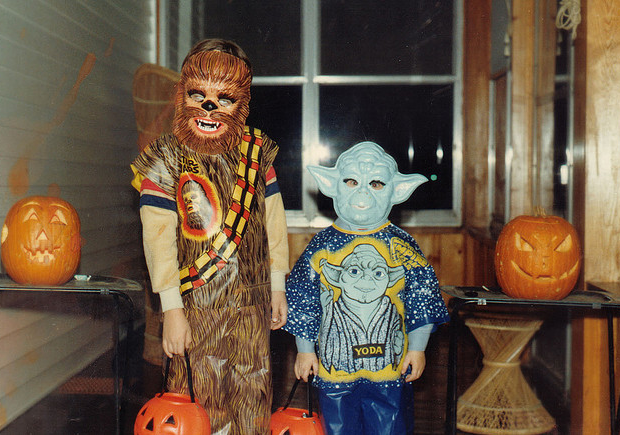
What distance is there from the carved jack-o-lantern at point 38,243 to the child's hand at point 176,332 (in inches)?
21.0

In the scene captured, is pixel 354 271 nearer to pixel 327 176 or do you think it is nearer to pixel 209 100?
pixel 327 176

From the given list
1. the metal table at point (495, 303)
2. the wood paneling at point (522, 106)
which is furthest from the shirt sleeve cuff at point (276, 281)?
the wood paneling at point (522, 106)

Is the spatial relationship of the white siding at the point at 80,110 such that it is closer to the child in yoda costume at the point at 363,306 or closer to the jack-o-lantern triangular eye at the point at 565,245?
the child in yoda costume at the point at 363,306

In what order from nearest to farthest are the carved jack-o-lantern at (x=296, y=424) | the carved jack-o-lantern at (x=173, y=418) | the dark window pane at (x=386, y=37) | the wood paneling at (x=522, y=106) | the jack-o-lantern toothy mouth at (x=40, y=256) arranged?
the carved jack-o-lantern at (x=173, y=418)
the carved jack-o-lantern at (x=296, y=424)
the jack-o-lantern toothy mouth at (x=40, y=256)
the wood paneling at (x=522, y=106)
the dark window pane at (x=386, y=37)

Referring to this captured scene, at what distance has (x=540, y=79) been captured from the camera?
3.61 meters

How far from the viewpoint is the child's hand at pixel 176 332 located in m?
2.05

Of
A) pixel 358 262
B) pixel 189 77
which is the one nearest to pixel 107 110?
pixel 189 77

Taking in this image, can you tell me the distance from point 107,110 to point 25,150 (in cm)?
54

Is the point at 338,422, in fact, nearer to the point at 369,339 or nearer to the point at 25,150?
the point at 369,339

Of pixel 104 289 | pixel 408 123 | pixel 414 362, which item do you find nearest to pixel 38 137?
pixel 104 289

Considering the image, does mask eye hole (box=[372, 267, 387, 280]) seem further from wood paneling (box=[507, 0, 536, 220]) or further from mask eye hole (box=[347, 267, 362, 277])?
wood paneling (box=[507, 0, 536, 220])

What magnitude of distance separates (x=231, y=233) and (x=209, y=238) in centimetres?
7

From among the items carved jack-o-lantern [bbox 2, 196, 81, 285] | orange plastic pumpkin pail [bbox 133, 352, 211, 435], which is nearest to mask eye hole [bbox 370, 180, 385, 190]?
orange plastic pumpkin pail [bbox 133, 352, 211, 435]

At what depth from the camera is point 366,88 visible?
430cm
